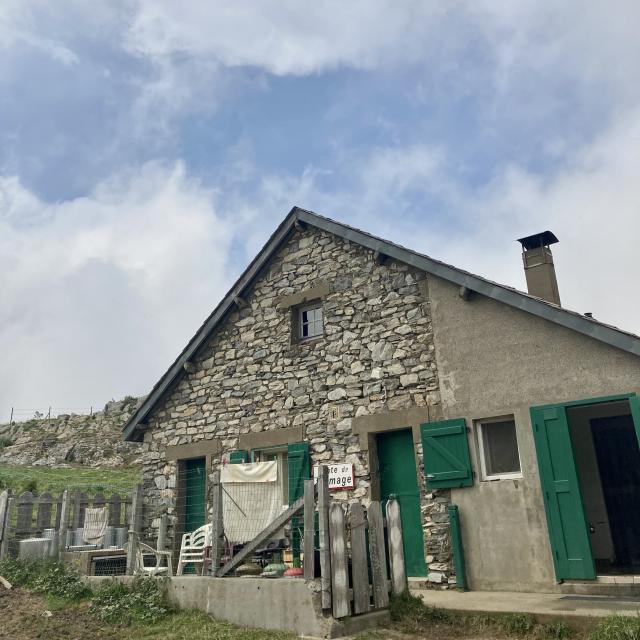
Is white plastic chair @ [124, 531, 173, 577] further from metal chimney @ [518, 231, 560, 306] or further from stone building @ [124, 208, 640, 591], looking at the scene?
metal chimney @ [518, 231, 560, 306]

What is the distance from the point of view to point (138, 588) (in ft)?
25.4

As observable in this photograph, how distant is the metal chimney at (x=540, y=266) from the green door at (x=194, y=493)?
697 centimetres

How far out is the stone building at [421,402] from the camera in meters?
8.03

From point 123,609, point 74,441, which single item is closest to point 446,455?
point 123,609

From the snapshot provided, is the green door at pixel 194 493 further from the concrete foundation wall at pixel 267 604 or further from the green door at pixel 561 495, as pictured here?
the green door at pixel 561 495

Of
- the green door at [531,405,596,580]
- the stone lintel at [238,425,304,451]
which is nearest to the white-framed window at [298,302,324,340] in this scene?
the stone lintel at [238,425,304,451]

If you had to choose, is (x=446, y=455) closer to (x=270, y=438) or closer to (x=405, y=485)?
(x=405, y=485)

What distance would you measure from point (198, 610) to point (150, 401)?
6089mm

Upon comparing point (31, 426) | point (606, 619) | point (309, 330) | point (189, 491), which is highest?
point (31, 426)

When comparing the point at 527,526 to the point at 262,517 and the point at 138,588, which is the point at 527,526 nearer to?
the point at 262,517

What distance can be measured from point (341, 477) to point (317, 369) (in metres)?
1.92

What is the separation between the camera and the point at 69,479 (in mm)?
27656

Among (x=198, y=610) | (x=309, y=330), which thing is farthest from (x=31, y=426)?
(x=198, y=610)

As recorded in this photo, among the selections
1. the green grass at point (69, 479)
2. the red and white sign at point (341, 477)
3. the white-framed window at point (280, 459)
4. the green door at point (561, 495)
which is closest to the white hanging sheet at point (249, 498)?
the white-framed window at point (280, 459)
